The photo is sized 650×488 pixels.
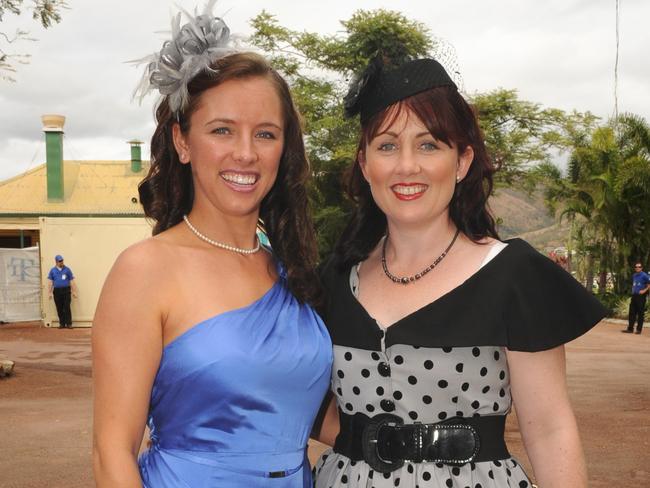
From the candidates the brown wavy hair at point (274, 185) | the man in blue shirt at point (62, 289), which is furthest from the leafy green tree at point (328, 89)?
the brown wavy hair at point (274, 185)

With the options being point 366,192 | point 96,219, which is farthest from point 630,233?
point 366,192

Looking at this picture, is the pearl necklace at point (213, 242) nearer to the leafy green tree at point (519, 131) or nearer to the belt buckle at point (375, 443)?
the belt buckle at point (375, 443)

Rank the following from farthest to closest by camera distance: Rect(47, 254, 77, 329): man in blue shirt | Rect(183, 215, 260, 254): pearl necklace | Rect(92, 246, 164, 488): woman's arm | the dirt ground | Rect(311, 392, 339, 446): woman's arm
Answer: Rect(47, 254, 77, 329): man in blue shirt, the dirt ground, Rect(311, 392, 339, 446): woman's arm, Rect(183, 215, 260, 254): pearl necklace, Rect(92, 246, 164, 488): woman's arm

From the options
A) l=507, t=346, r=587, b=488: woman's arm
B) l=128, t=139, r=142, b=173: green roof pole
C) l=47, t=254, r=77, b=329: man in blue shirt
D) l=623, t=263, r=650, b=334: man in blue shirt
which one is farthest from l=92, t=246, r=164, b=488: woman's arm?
l=128, t=139, r=142, b=173: green roof pole

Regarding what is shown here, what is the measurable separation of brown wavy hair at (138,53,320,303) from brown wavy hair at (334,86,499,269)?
0.16 meters

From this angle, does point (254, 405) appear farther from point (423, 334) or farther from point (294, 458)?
point (423, 334)

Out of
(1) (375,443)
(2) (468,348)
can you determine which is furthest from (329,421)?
(2) (468,348)

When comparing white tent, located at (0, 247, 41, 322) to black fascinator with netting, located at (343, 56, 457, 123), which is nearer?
black fascinator with netting, located at (343, 56, 457, 123)

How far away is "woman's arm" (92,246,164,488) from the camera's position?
2.15 meters

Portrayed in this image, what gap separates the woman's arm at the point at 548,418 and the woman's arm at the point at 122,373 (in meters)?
1.10

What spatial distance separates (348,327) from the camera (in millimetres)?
2523

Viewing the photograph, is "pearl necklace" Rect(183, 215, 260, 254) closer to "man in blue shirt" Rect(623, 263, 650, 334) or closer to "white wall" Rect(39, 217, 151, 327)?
"man in blue shirt" Rect(623, 263, 650, 334)

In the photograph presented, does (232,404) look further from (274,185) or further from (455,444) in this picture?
(274,185)

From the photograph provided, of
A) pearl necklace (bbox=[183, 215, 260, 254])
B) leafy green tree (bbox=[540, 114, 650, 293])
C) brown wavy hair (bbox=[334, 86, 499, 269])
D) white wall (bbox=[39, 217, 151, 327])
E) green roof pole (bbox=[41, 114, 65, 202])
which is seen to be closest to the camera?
brown wavy hair (bbox=[334, 86, 499, 269])
